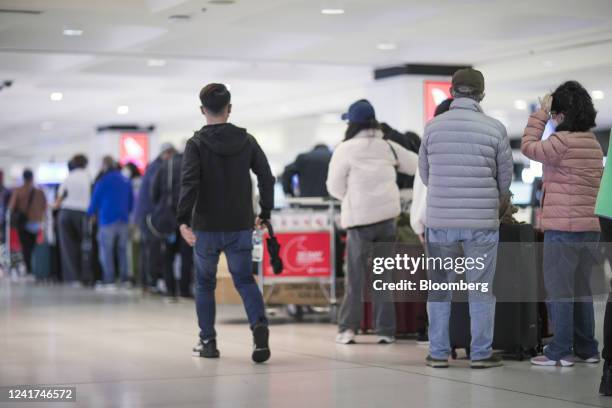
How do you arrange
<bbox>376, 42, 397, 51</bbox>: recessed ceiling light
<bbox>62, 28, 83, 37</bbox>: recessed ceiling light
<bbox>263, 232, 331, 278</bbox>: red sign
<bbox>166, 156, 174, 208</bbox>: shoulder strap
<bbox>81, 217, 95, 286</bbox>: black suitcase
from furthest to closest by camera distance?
<bbox>81, 217, 95, 286</bbox>: black suitcase, <bbox>376, 42, 397, 51</bbox>: recessed ceiling light, <bbox>62, 28, 83, 37</bbox>: recessed ceiling light, <bbox>166, 156, 174, 208</bbox>: shoulder strap, <bbox>263, 232, 331, 278</bbox>: red sign

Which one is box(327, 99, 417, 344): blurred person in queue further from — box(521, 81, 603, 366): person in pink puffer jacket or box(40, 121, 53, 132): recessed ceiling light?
box(40, 121, 53, 132): recessed ceiling light

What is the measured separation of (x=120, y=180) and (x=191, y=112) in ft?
27.0

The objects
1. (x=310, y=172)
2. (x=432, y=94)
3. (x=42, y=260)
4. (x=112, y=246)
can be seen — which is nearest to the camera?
(x=310, y=172)

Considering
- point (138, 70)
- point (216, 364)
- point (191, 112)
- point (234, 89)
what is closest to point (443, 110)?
point (216, 364)

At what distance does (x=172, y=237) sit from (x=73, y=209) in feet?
10.4

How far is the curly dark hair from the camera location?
20.1 feet

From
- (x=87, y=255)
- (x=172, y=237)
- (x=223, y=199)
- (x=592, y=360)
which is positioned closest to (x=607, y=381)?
(x=592, y=360)

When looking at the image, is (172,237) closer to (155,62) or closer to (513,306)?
(155,62)

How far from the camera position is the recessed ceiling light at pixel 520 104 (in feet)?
65.8

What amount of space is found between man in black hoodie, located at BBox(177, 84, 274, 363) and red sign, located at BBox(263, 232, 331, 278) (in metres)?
2.49

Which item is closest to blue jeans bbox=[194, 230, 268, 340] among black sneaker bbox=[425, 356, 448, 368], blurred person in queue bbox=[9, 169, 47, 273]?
black sneaker bbox=[425, 356, 448, 368]

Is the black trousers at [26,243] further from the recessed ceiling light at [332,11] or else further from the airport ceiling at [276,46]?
the recessed ceiling light at [332,11]

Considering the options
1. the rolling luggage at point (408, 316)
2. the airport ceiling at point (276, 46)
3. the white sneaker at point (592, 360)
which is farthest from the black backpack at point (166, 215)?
the white sneaker at point (592, 360)

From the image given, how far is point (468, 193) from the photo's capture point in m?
5.92
